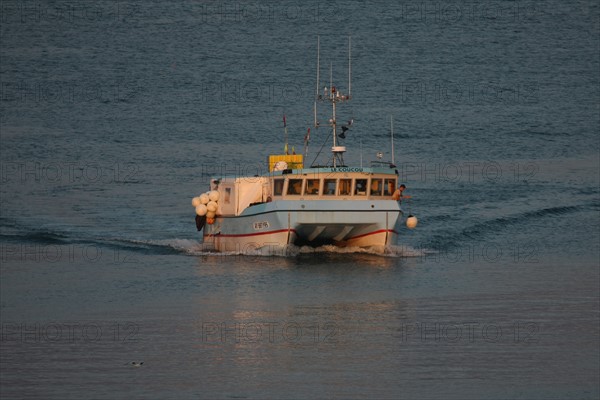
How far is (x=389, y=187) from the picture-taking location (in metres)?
44.1

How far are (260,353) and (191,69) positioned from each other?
54.1 metres

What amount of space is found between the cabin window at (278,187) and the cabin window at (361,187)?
2.34 metres

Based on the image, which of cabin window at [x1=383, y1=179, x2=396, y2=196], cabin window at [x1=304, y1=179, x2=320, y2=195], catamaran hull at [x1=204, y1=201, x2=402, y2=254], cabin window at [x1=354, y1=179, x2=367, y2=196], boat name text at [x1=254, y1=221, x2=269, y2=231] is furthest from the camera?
cabin window at [x1=383, y1=179, x2=396, y2=196]

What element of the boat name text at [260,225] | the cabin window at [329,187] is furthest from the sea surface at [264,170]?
the cabin window at [329,187]

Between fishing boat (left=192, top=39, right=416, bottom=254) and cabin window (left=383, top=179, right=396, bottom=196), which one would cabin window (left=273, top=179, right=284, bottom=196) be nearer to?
fishing boat (left=192, top=39, right=416, bottom=254)

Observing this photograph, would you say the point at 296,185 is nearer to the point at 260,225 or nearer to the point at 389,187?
the point at 260,225

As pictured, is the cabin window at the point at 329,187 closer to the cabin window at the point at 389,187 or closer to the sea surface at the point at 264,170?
the cabin window at the point at 389,187

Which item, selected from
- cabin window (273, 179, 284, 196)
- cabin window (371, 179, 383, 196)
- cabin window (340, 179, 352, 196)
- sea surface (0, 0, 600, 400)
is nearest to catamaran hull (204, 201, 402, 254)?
sea surface (0, 0, 600, 400)

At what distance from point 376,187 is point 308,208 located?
9.06 ft

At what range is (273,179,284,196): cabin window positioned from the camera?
1716 inches

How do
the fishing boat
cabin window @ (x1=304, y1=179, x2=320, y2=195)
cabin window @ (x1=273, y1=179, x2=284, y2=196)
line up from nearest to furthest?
the fishing boat < cabin window @ (x1=304, y1=179, x2=320, y2=195) < cabin window @ (x1=273, y1=179, x2=284, y2=196)

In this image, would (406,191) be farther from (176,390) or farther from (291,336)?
(176,390)

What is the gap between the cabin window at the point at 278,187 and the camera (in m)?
43.6

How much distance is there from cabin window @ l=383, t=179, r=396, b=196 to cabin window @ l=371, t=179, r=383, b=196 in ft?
0.45
